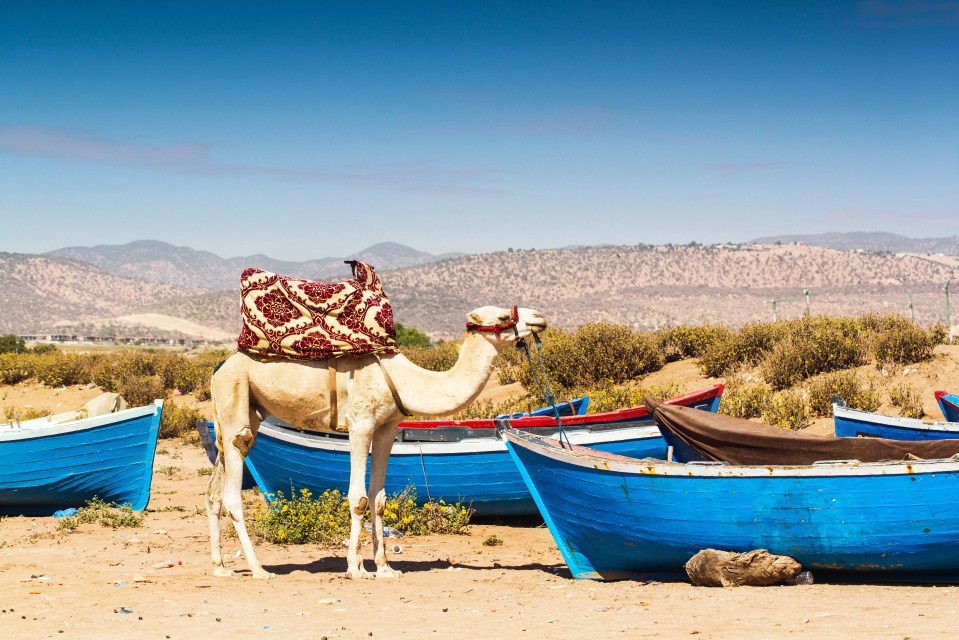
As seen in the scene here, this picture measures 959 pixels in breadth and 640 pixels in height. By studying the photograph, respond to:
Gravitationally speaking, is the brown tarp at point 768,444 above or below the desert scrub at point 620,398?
above

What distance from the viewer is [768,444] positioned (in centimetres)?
970

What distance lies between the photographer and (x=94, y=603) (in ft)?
26.6

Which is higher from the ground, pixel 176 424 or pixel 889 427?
pixel 889 427

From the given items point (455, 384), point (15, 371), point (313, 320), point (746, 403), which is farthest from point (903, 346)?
point (15, 371)

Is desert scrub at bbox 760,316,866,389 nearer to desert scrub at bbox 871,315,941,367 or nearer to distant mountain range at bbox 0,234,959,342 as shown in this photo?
desert scrub at bbox 871,315,941,367

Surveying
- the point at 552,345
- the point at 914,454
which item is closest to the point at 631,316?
the point at 552,345

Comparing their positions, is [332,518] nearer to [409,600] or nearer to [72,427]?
[409,600]

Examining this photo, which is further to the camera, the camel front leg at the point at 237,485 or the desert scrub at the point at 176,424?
the desert scrub at the point at 176,424

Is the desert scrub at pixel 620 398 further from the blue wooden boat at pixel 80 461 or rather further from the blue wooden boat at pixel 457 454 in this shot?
the blue wooden boat at pixel 80 461

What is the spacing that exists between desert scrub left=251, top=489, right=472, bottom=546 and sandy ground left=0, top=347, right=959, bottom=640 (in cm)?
30

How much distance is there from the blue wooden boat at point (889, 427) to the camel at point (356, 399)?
512 cm

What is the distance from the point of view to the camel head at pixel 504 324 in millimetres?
9102

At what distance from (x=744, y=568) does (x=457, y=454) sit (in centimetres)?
476

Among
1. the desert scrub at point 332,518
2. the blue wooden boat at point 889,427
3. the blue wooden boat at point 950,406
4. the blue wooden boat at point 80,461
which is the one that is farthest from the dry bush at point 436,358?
the blue wooden boat at point 889,427
